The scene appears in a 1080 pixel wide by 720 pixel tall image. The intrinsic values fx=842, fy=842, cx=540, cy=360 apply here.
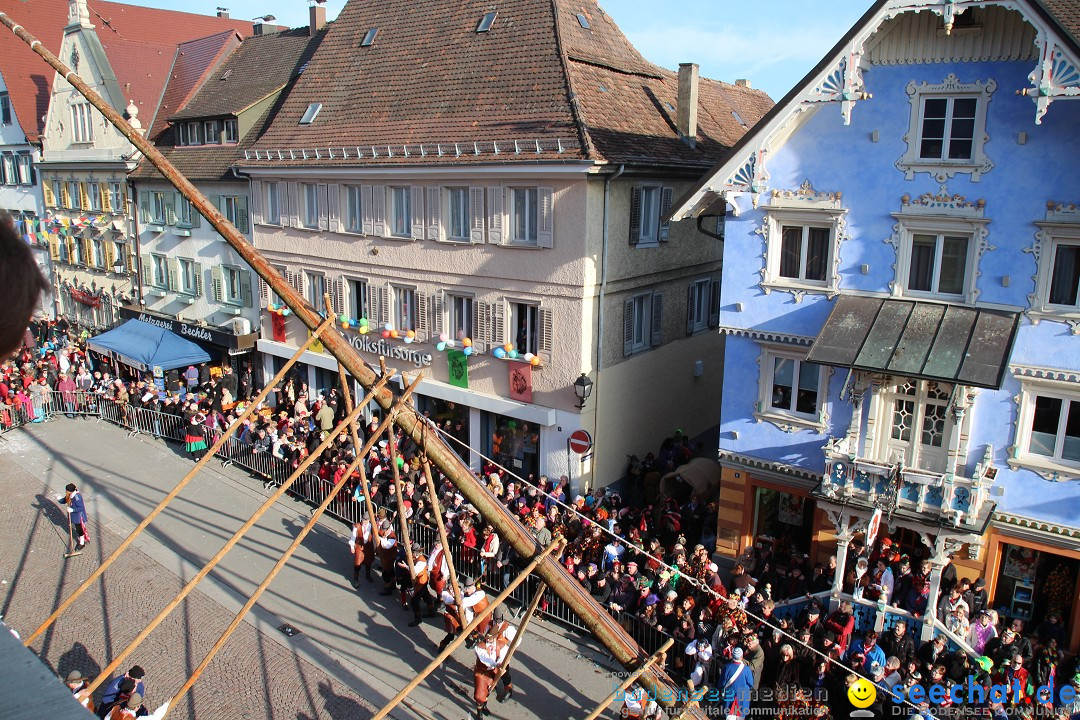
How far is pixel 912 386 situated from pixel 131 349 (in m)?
24.6

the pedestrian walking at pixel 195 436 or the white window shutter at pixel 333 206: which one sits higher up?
the white window shutter at pixel 333 206

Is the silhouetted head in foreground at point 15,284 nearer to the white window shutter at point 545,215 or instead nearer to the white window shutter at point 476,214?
the white window shutter at point 545,215

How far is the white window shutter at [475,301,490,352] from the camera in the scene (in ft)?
70.8

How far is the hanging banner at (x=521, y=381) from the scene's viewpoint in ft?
68.6

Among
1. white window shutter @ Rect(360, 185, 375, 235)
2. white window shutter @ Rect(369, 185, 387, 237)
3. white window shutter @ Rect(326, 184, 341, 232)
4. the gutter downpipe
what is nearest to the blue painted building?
the gutter downpipe

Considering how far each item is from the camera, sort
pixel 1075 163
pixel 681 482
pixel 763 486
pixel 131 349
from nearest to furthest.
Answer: pixel 1075 163, pixel 763 486, pixel 681 482, pixel 131 349

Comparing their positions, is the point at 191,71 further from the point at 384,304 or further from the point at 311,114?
the point at 384,304

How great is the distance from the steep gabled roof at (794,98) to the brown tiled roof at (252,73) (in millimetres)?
17403

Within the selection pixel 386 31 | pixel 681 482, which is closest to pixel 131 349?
pixel 386 31

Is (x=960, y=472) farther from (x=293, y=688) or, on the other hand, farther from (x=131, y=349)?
(x=131, y=349)

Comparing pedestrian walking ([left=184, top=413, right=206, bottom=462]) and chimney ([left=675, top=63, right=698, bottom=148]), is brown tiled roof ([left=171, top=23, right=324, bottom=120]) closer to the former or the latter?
pedestrian walking ([left=184, top=413, right=206, bottom=462])

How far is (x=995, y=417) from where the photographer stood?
14.2 meters

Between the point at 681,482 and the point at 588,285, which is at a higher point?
the point at 588,285

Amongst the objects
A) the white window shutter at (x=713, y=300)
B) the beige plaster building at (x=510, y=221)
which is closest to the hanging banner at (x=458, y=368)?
the beige plaster building at (x=510, y=221)
